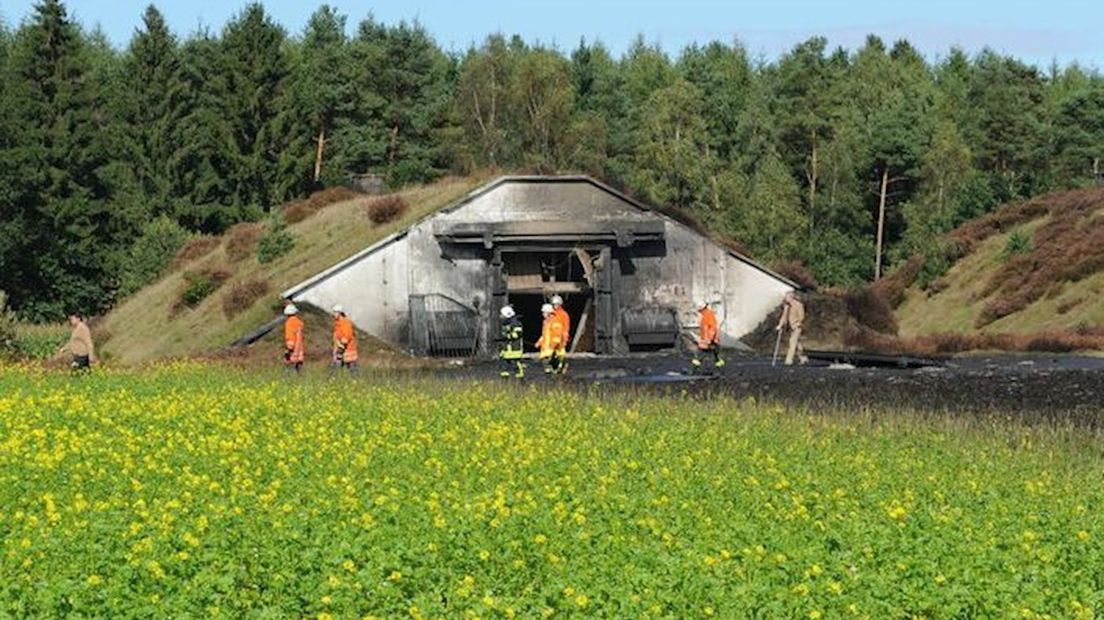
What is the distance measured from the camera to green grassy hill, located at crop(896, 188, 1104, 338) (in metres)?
70.2

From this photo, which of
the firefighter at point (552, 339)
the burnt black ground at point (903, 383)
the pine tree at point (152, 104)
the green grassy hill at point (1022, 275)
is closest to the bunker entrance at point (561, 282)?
the burnt black ground at point (903, 383)

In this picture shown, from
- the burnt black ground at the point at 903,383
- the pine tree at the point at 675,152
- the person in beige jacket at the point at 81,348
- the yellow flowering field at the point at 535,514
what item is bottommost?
the burnt black ground at the point at 903,383

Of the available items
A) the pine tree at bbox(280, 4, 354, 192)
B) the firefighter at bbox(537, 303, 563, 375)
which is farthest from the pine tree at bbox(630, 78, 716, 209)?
the firefighter at bbox(537, 303, 563, 375)

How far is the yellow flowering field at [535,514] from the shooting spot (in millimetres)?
13789

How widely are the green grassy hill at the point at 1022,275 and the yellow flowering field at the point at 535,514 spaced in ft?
132

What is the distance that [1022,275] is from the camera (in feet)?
250

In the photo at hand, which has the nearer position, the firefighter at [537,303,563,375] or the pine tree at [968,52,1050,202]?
the firefighter at [537,303,563,375]

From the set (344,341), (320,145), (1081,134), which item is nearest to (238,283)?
(344,341)

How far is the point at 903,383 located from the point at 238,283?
32.1 meters

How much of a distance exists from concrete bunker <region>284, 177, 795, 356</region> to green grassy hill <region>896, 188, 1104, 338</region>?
13.2m

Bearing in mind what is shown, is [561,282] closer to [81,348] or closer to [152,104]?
[81,348]

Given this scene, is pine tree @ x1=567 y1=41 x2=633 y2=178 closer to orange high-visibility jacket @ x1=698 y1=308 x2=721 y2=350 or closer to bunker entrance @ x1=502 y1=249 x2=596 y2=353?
bunker entrance @ x1=502 y1=249 x2=596 y2=353

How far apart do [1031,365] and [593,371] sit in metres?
11.3

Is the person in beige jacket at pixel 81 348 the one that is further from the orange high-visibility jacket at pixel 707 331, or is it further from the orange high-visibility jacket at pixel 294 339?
the orange high-visibility jacket at pixel 707 331
